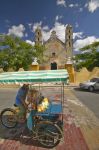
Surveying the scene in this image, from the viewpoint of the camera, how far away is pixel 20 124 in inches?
360

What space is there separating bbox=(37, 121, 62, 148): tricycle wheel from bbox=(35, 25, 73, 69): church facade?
47355 mm

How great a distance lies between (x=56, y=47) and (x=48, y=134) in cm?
4984

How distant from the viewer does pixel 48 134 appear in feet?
23.0

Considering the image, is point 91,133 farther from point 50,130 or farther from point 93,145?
point 50,130

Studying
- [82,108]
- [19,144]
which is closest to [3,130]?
[19,144]

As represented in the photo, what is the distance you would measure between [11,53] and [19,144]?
33.3 meters

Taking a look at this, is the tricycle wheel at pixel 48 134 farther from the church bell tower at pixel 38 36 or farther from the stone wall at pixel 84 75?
the church bell tower at pixel 38 36

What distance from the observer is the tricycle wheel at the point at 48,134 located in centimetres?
689

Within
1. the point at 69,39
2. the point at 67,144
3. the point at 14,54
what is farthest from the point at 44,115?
the point at 69,39

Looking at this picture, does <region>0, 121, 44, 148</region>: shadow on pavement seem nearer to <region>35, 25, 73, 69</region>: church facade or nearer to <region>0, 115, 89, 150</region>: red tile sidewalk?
<region>0, 115, 89, 150</region>: red tile sidewalk

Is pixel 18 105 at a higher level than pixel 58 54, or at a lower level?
lower

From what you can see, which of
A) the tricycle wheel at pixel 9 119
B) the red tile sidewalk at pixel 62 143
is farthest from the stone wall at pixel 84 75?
the red tile sidewalk at pixel 62 143

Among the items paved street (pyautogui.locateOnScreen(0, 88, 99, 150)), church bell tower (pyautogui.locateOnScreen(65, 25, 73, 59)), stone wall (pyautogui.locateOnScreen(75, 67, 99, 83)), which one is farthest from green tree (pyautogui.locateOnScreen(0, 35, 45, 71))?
paved street (pyautogui.locateOnScreen(0, 88, 99, 150))

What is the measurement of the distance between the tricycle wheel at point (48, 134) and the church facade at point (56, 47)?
47355 mm
